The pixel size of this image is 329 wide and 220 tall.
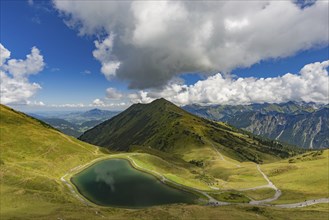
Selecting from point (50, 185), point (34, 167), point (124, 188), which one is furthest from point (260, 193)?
point (34, 167)

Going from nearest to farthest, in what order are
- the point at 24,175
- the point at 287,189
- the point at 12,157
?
the point at 24,175 < the point at 12,157 < the point at 287,189

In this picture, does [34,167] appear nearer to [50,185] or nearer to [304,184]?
[50,185]

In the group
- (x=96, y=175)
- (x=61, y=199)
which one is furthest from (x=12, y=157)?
(x=61, y=199)

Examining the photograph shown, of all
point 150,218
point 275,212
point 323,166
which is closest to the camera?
point 150,218

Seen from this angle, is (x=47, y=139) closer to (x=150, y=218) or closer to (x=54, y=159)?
(x=54, y=159)

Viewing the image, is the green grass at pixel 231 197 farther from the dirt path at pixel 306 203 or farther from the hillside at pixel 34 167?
the hillside at pixel 34 167

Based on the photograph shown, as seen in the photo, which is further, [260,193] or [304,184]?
[304,184]

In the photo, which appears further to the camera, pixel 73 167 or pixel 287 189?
pixel 287 189
